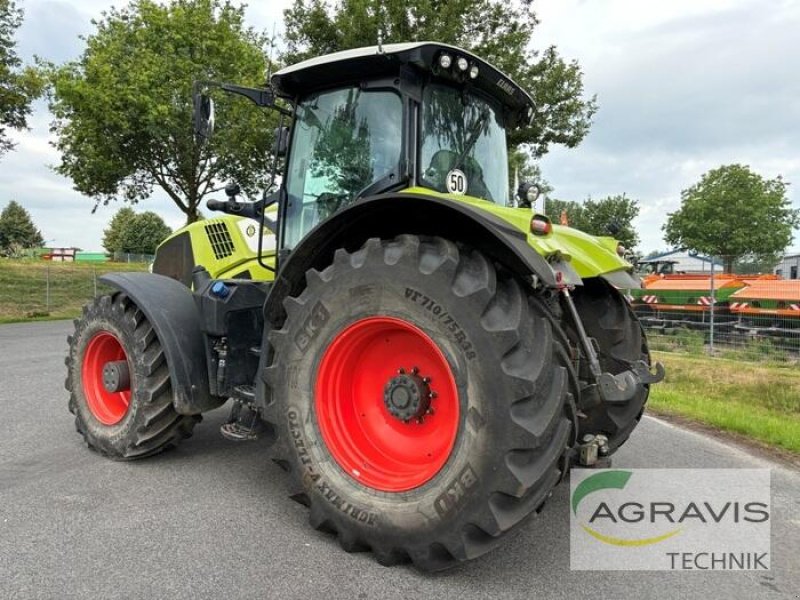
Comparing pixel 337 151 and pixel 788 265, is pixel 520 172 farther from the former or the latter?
pixel 788 265

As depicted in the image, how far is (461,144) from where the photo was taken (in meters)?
3.54

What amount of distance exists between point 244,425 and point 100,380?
4.82 feet

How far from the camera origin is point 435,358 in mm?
2910

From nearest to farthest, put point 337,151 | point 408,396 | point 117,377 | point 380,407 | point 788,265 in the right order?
point 408,396 → point 380,407 → point 337,151 → point 117,377 → point 788,265

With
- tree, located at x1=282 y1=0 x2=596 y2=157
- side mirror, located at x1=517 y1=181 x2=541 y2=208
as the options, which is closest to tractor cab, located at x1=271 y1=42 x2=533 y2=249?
side mirror, located at x1=517 y1=181 x2=541 y2=208

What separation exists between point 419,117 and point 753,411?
19.1 ft

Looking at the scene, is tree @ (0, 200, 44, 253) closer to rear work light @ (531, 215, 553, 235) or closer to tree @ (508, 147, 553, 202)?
tree @ (508, 147, 553, 202)

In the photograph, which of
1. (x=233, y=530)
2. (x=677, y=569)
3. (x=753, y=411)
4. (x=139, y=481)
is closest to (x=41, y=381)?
(x=139, y=481)

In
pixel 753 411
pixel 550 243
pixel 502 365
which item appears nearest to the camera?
pixel 502 365

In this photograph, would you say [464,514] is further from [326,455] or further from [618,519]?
[618,519]

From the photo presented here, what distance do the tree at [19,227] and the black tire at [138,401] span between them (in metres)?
70.9

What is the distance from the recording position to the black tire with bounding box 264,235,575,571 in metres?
2.44

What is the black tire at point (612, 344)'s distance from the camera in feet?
12.3

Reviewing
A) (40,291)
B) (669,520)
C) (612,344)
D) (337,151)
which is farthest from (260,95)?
(40,291)
